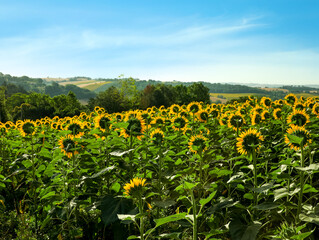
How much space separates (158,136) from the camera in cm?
394

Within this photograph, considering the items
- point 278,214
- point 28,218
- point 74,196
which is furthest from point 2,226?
point 278,214

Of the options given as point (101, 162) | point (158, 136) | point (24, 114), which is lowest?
point (24, 114)

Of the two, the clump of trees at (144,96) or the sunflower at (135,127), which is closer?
the sunflower at (135,127)

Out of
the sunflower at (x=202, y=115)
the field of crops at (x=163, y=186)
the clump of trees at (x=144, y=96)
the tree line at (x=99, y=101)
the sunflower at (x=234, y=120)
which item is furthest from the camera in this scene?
the clump of trees at (x=144, y=96)

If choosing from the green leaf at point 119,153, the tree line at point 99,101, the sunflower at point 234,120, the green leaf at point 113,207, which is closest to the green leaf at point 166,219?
the green leaf at point 113,207

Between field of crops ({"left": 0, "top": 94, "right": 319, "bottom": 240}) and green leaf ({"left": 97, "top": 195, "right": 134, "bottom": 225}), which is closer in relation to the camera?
field of crops ({"left": 0, "top": 94, "right": 319, "bottom": 240})

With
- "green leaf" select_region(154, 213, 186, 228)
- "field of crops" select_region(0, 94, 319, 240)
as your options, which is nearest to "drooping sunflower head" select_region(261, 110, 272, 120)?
"field of crops" select_region(0, 94, 319, 240)

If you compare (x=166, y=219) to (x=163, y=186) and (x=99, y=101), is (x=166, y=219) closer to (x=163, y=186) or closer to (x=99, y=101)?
(x=163, y=186)

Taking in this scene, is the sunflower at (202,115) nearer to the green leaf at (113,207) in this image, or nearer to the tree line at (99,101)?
the green leaf at (113,207)

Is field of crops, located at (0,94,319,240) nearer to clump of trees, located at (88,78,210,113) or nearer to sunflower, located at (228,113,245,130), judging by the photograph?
sunflower, located at (228,113,245,130)

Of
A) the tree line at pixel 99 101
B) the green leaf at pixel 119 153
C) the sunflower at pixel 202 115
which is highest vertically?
the sunflower at pixel 202 115

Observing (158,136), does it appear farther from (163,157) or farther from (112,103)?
(112,103)

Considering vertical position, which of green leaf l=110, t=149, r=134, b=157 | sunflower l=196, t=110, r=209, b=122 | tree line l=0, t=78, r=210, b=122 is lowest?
tree line l=0, t=78, r=210, b=122

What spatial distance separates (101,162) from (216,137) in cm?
218
